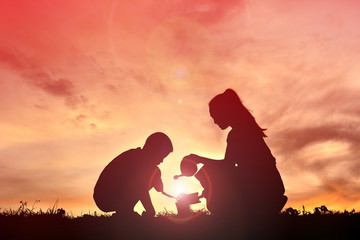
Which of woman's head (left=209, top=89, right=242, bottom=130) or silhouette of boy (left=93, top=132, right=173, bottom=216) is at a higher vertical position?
woman's head (left=209, top=89, right=242, bottom=130)

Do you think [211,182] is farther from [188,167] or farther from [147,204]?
[147,204]

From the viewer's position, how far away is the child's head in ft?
26.9

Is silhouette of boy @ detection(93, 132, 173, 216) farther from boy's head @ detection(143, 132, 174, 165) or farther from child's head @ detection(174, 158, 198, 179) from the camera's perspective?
child's head @ detection(174, 158, 198, 179)

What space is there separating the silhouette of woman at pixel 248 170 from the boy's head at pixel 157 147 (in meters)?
0.95

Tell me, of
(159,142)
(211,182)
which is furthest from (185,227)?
(159,142)

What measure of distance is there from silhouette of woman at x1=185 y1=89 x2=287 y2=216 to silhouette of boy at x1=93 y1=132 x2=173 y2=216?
1048mm

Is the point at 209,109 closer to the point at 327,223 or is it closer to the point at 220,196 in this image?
the point at 220,196

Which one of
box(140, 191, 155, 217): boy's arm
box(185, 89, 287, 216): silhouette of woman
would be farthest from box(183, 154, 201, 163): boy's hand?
box(140, 191, 155, 217): boy's arm

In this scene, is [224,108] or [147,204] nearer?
[224,108]

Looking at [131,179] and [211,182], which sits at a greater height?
[131,179]

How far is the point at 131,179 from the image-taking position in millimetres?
8750

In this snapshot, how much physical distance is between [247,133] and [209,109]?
926mm

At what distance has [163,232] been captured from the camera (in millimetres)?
7688

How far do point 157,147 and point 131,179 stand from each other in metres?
0.85
